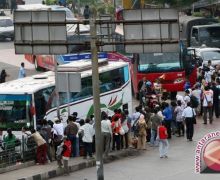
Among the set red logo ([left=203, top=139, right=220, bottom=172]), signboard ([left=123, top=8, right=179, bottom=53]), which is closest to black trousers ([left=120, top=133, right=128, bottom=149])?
red logo ([left=203, top=139, right=220, bottom=172])

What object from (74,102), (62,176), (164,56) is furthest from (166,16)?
(164,56)

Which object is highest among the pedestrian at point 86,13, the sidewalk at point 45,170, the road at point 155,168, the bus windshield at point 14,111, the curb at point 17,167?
the pedestrian at point 86,13

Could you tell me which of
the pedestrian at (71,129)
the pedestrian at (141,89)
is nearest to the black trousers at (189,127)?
the pedestrian at (71,129)

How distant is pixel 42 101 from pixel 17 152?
334cm

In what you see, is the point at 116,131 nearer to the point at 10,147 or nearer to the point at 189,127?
the point at 189,127

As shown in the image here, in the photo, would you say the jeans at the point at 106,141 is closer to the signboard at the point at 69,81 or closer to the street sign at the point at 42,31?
the signboard at the point at 69,81

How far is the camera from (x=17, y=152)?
26219mm

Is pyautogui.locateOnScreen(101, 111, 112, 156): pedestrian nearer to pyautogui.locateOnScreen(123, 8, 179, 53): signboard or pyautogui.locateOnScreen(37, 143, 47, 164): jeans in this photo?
pyautogui.locateOnScreen(37, 143, 47, 164): jeans

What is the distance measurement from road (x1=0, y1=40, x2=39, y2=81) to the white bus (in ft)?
40.9

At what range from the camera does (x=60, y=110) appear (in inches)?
1185

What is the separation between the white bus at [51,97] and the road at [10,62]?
12.5m

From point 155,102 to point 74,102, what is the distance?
3159mm

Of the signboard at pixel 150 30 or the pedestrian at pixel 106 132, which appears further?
the pedestrian at pixel 106 132

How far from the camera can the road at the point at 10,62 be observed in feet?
156
